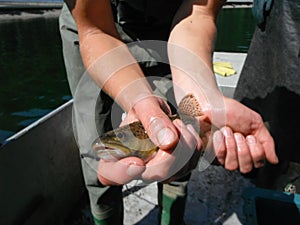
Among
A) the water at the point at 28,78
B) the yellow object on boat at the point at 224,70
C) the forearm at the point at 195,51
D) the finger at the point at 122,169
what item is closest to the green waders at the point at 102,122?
the forearm at the point at 195,51

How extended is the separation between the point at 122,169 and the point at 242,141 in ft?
1.89

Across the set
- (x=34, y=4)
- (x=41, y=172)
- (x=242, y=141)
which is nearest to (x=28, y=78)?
(x=41, y=172)

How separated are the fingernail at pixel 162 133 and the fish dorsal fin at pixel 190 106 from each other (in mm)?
389

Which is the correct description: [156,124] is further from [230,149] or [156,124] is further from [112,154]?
[230,149]

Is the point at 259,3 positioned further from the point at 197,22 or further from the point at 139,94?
the point at 139,94

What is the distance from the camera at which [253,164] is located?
1.47 m

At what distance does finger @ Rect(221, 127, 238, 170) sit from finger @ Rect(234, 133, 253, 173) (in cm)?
2

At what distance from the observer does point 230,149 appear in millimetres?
1418

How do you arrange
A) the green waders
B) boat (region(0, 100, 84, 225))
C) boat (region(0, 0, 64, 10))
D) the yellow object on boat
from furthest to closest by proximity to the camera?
boat (region(0, 0, 64, 10))
the yellow object on boat
boat (region(0, 100, 84, 225))
the green waders

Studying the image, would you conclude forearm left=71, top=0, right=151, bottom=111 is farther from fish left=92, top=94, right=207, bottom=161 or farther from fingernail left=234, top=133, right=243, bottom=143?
fingernail left=234, top=133, right=243, bottom=143

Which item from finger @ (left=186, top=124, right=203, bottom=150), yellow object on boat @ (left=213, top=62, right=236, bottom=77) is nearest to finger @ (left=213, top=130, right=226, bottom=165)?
finger @ (left=186, top=124, right=203, bottom=150)

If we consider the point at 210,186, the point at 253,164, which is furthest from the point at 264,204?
the point at 210,186

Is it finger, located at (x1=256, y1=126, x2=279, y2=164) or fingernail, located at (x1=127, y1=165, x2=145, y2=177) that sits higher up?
fingernail, located at (x1=127, y1=165, x2=145, y2=177)

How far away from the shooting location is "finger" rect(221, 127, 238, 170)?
142cm
